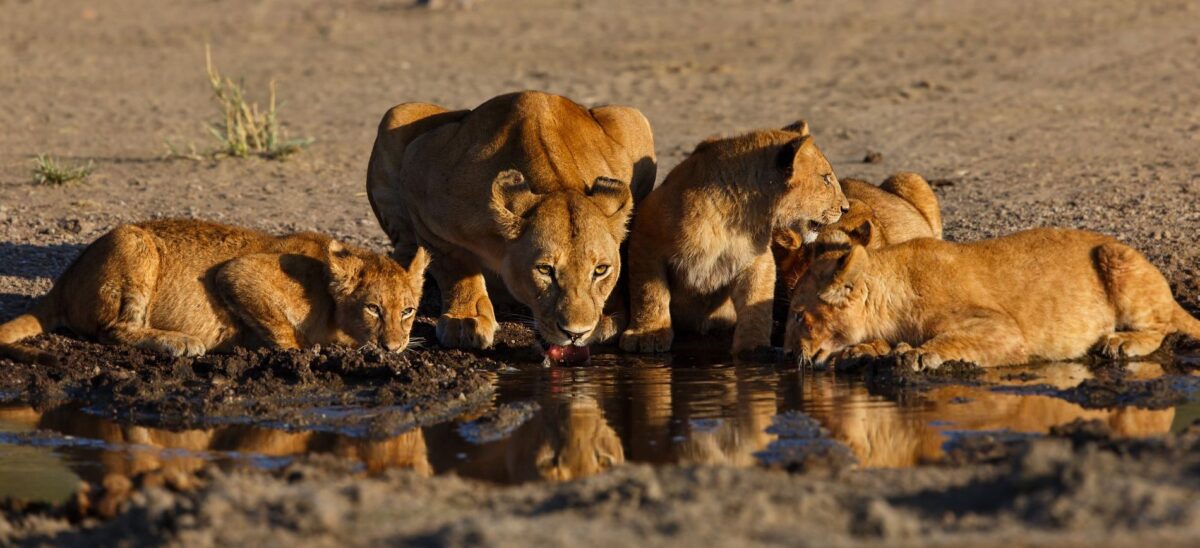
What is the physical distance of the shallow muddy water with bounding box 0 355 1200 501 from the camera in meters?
6.93

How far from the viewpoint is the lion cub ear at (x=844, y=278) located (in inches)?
357

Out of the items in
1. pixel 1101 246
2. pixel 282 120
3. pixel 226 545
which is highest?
pixel 282 120

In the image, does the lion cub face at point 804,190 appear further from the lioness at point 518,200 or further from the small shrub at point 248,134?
the small shrub at point 248,134

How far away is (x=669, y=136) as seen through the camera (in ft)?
51.7

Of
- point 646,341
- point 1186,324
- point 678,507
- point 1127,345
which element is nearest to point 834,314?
point 646,341

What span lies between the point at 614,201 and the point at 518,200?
52 centimetres

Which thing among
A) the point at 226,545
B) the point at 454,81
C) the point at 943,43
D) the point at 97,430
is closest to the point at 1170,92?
the point at 943,43

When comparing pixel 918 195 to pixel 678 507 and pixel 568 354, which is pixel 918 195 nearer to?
pixel 568 354

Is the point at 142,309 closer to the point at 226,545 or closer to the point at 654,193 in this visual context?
the point at 654,193

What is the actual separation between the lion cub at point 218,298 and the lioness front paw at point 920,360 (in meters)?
2.65

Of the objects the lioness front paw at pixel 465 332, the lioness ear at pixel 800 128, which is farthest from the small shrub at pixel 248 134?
the lioness ear at pixel 800 128

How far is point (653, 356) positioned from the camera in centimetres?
967

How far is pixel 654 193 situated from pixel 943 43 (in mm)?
9777

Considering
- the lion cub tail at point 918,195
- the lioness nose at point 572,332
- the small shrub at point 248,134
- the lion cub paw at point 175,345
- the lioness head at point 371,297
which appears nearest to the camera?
the lioness nose at point 572,332
